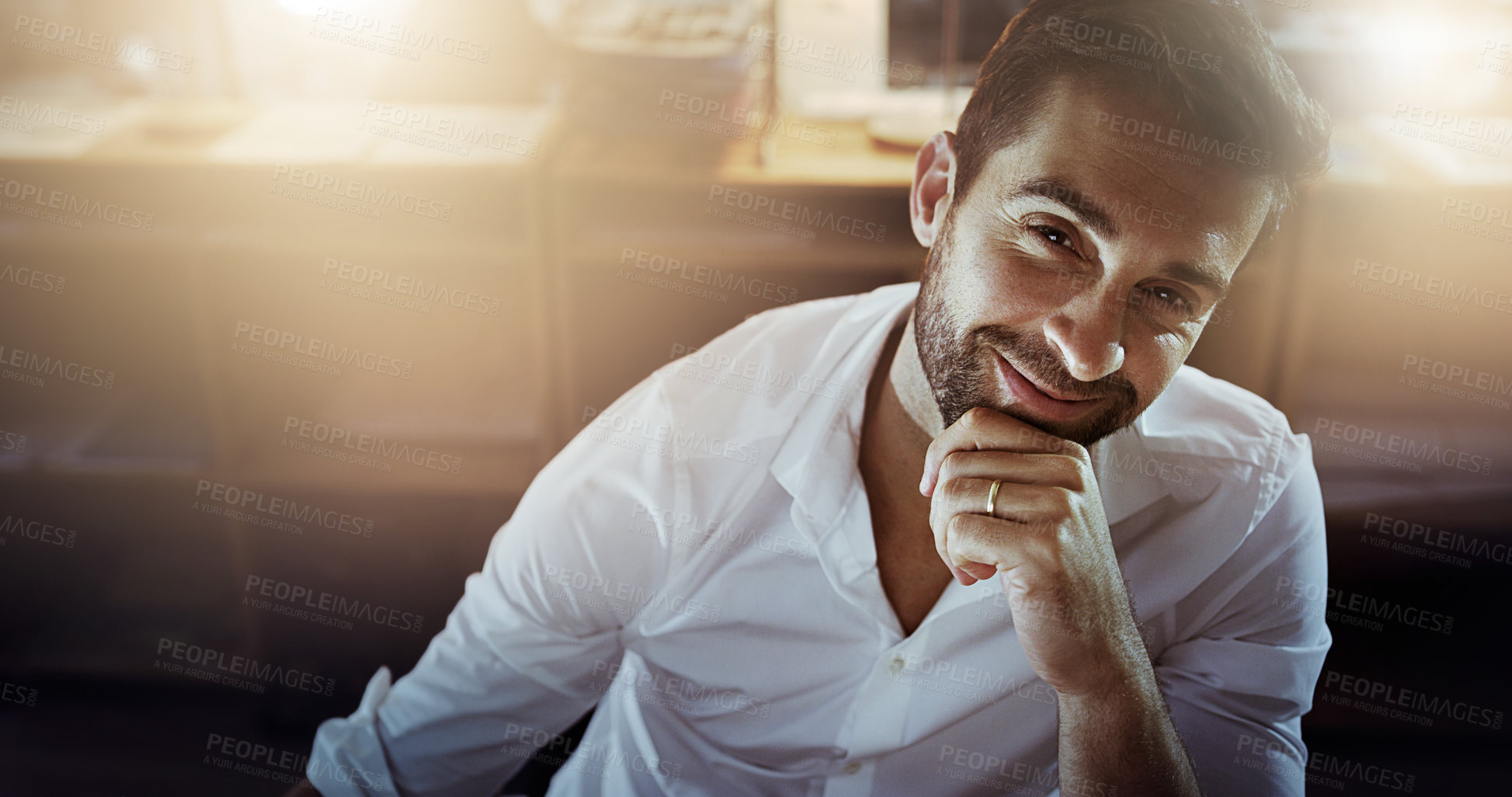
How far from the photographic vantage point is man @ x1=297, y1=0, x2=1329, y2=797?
0.94 m

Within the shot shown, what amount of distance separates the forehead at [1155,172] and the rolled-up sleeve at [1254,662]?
13.6 inches

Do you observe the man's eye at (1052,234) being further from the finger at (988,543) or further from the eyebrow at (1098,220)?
the finger at (988,543)

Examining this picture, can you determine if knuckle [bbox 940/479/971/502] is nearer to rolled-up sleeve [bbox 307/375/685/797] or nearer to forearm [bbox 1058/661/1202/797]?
forearm [bbox 1058/661/1202/797]

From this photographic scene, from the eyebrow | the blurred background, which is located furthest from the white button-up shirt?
the blurred background

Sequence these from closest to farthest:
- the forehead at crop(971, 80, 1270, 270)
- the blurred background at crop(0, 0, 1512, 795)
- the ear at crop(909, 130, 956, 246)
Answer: the forehead at crop(971, 80, 1270, 270) < the ear at crop(909, 130, 956, 246) < the blurred background at crop(0, 0, 1512, 795)

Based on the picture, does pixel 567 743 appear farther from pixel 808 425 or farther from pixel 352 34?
pixel 352 34

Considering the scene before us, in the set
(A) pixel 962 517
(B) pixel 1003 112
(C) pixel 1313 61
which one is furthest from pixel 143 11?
(C) pixel 1313 61

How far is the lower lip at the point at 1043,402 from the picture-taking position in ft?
3.19

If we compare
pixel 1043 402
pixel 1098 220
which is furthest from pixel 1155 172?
pixel 1043 402

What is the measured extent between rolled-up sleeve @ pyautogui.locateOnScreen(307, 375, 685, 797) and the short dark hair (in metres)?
0.56

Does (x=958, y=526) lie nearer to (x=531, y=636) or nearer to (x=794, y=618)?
(x=794, y=618)

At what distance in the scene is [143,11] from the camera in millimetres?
1947

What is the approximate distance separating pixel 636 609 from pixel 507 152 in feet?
2.88

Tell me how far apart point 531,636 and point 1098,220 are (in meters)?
0.78
